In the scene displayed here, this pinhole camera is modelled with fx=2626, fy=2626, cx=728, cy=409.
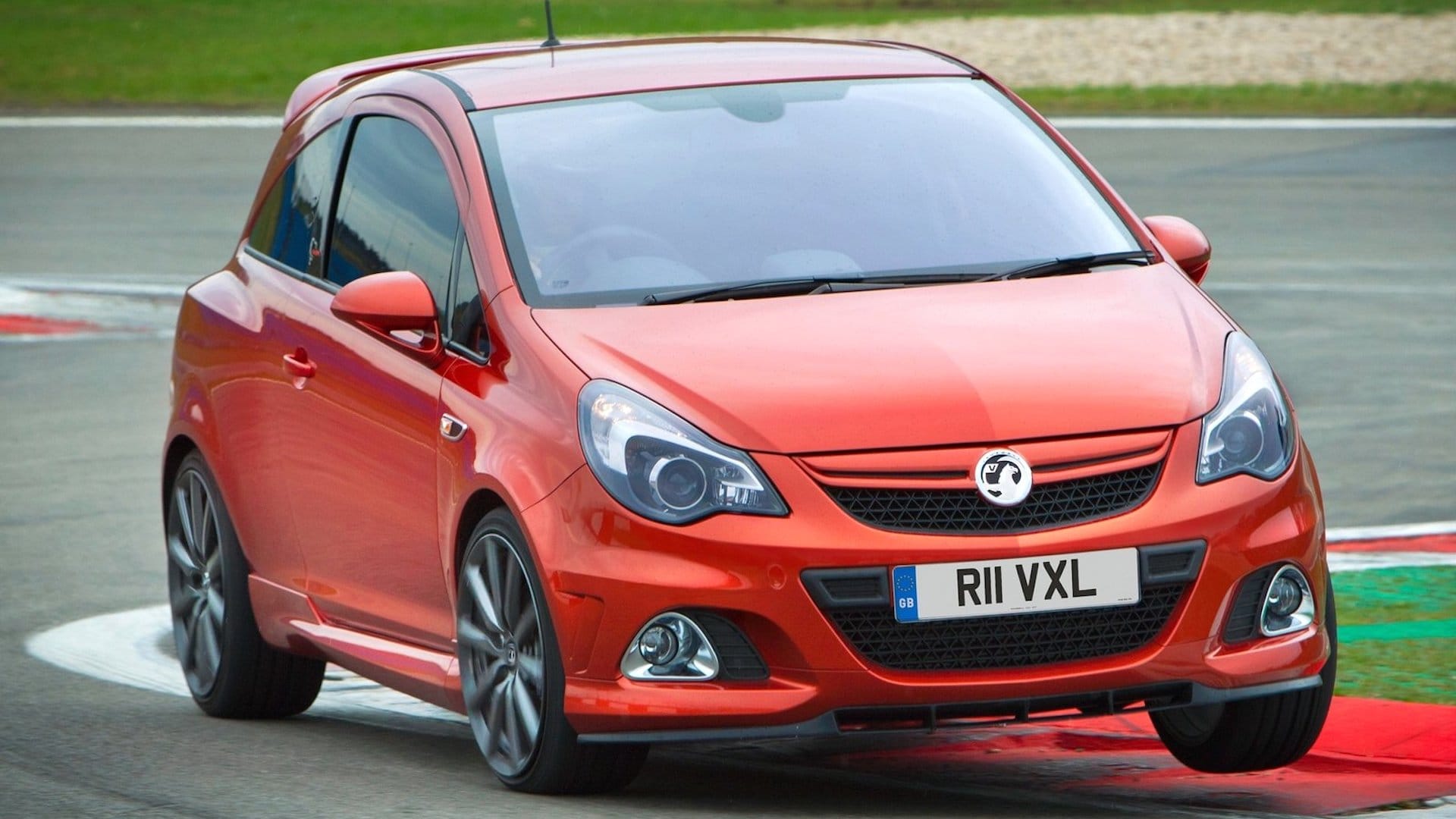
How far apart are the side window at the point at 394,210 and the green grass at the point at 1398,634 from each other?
263 centimetres

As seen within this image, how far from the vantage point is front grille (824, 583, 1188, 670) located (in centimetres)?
517

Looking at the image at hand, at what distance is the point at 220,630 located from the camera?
7.36m

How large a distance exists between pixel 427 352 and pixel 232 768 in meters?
1.17

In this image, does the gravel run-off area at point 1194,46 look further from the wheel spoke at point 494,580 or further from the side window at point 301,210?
the wheel spoke at point 494,580

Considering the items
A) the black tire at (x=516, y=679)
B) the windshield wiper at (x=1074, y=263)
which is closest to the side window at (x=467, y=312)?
the black tire at (x=516, y=679)

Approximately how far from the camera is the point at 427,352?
6043mm

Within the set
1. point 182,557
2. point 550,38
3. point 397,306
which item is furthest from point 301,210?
point 397,306

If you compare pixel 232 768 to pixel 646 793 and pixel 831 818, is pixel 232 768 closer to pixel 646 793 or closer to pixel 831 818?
pixel 646 793

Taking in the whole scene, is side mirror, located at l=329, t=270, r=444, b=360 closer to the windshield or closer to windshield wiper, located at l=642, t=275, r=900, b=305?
the windshield

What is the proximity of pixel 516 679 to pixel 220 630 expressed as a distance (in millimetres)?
A: 1984

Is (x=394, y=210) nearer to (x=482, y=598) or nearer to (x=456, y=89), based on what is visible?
(x=456, y=89)

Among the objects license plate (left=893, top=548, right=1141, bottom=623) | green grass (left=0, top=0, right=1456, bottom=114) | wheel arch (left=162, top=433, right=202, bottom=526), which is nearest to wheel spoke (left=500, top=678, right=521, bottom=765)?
license plate (left=893, top=548, right=1141, bottom=623)

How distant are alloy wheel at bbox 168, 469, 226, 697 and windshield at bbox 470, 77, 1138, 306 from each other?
168 centimetres

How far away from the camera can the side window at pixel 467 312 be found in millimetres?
5906
